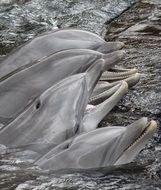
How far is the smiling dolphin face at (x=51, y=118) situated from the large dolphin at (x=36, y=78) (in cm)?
65

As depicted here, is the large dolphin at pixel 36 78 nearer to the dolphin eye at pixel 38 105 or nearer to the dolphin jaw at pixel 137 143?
the dolphin eye at pixel 38 105

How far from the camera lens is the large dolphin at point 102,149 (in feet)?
20.5

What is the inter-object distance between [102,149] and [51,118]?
2.68 ft

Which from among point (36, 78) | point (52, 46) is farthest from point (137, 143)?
point (52, 46)

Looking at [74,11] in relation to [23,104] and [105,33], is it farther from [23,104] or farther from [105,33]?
[23,104]

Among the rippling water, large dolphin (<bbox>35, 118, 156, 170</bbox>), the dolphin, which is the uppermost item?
large dolphin (<bbox>35, 118, 156, 170</bbox>)

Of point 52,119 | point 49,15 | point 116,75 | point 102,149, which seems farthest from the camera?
point 49,15

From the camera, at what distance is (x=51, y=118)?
682 centimetres

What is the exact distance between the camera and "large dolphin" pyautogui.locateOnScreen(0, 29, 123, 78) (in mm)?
8422

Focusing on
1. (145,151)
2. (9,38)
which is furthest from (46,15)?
(145,151)

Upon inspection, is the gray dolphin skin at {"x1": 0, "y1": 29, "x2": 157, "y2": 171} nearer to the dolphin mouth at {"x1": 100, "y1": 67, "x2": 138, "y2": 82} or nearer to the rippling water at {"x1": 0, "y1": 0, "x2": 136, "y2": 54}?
the dolphin mouth at {"x1": 100, "y1": 67, "x2": 138, "y2": 82}

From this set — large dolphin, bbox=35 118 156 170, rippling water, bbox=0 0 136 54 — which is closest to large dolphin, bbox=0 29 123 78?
large dolphin, bbox=35 118 156 170

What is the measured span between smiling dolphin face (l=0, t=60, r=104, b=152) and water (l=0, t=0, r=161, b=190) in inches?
8.4

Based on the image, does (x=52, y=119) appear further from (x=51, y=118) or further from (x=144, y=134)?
(x=144, y=134)
